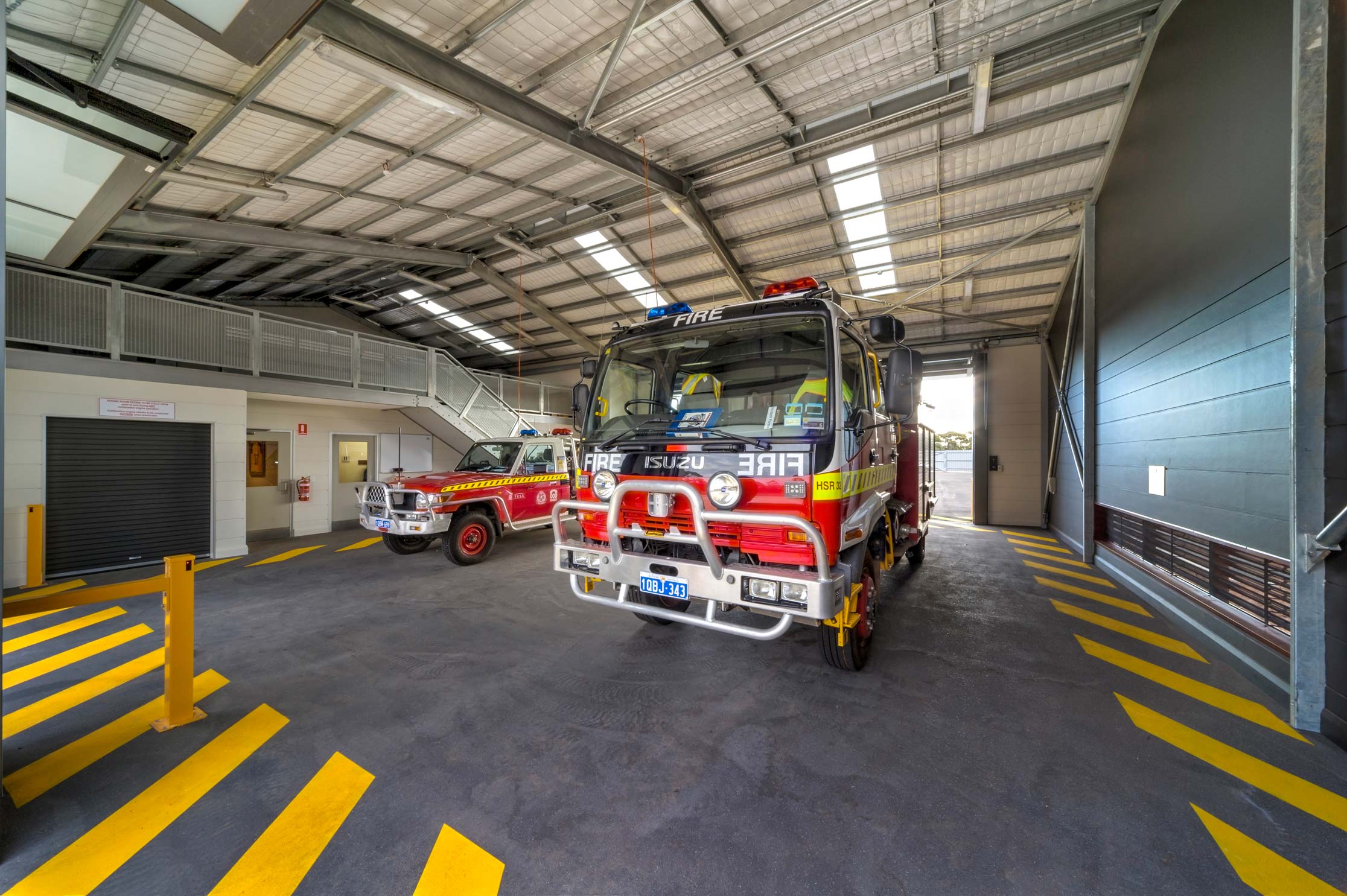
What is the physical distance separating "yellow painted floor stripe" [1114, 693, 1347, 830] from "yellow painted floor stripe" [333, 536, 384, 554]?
10141 millimetres

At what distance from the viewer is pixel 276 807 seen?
2338 mm

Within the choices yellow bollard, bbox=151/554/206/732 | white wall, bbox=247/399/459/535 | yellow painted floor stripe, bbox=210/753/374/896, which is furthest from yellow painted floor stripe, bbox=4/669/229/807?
white wall, bbox=247/399/459/535

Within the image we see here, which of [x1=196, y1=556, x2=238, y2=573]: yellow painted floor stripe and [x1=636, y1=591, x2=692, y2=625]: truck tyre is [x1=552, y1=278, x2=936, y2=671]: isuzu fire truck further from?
[x1=196, y1=556, x2=238, y2=573]: yellow painted floor stripe

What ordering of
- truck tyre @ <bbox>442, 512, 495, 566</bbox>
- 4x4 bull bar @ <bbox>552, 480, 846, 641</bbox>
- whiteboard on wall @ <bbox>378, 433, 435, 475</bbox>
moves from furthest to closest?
whiteboard on wall @ <bbox>378, 433, 435, 475</bbox>
truck tyre @ <bbox>442, 512, 495, 566</bbox>
4x4 bull bar @ <bbox>552, 480, 846, 641</bbox>

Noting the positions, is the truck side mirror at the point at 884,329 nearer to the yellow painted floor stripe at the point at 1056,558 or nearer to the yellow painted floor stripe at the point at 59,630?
the yellow painted floor stripe at the point at 1056,558

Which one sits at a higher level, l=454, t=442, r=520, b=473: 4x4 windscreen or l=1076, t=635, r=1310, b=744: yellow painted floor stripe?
l=454, t=442, r=520, b=473: 4x4 windscreen

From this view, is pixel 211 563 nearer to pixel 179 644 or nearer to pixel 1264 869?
pixel 179 644

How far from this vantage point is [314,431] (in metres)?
10.4

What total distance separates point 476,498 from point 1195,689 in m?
7.86

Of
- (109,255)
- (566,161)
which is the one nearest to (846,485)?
(566,161)

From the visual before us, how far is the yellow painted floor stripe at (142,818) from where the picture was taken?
1.95 metres

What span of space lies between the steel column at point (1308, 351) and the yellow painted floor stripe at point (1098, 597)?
2.43 metres

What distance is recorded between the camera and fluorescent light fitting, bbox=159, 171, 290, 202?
586 cm

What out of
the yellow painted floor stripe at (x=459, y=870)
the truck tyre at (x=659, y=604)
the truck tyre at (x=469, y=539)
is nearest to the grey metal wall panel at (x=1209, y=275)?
the truck tyre at (x=659, y=604)
